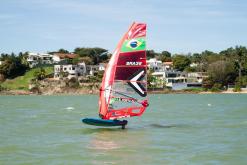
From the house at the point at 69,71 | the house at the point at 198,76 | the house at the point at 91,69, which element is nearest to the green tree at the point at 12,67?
the house at the point at 69,71

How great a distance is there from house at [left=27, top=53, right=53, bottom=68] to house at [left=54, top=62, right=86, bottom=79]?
15.0 meters

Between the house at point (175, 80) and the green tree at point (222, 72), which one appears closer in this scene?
the green tree at point (222, 72)

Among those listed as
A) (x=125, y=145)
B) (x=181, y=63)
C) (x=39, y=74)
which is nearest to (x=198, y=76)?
(x=181, y=63)

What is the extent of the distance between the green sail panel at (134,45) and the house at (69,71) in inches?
4742

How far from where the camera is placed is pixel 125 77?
2859 centimetres

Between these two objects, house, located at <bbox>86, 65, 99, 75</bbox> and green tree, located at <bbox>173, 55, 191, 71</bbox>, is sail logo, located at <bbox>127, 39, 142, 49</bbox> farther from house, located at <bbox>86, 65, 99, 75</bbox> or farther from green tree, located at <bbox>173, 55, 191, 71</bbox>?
green tree, located at <bbox>173, 55, 191, 71</bbox>

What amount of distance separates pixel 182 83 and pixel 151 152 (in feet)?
411

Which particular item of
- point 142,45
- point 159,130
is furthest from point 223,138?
point 142,45

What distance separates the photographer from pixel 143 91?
2902cm

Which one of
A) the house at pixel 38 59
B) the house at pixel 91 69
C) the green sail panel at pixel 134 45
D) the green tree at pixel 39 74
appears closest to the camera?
the green sail panel at pixel 134 45

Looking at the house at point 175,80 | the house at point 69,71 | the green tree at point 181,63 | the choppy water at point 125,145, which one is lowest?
the choppy water at point 125,145

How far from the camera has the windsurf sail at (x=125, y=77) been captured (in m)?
28.4

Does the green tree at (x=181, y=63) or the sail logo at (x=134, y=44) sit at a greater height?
the green tree at (x=181, y=63)

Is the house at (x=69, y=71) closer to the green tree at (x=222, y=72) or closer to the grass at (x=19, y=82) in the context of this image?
the grass at (x=19, y=82)
